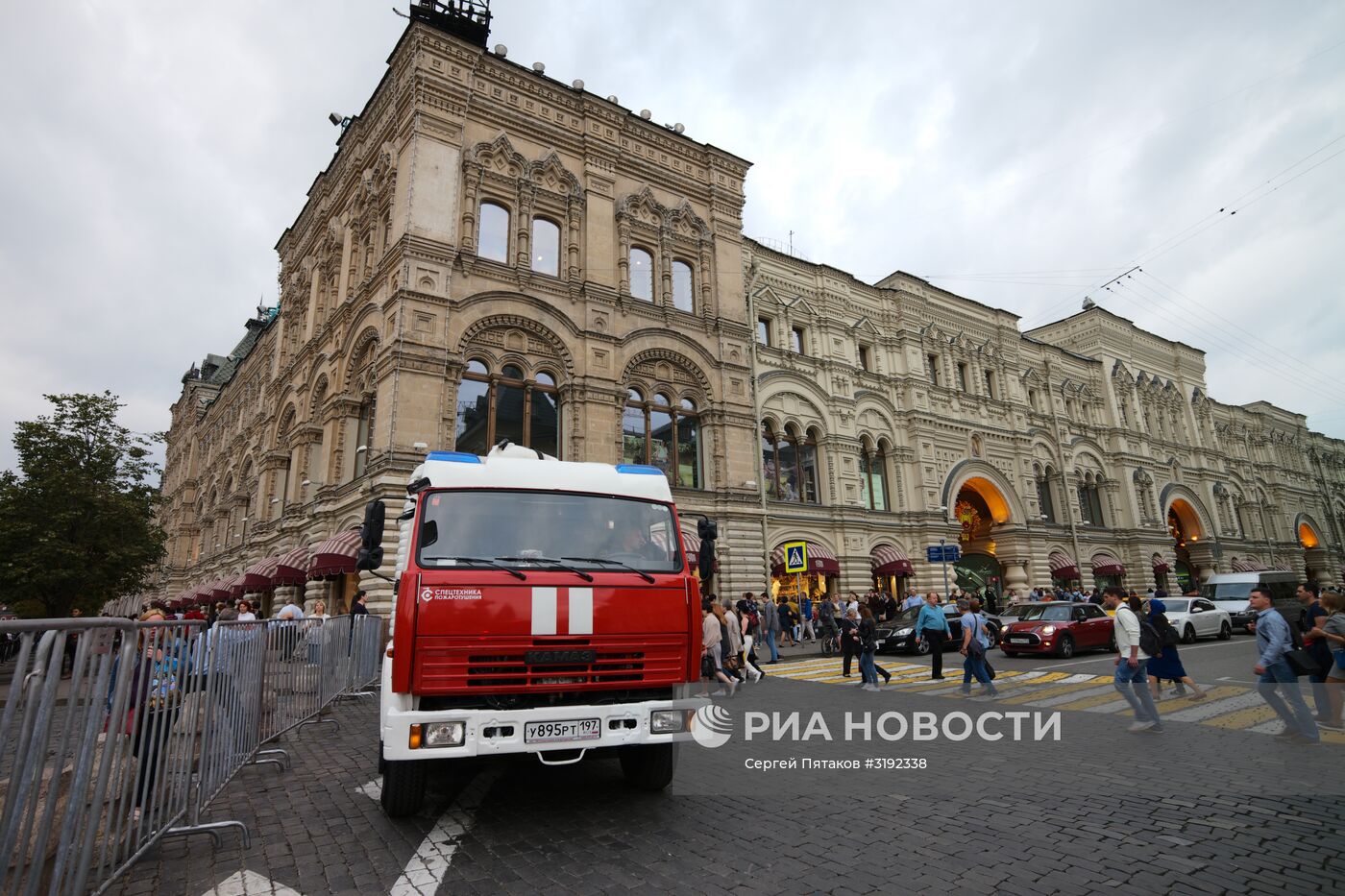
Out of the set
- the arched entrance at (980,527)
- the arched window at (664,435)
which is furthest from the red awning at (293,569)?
the arched entrance at (980,527)

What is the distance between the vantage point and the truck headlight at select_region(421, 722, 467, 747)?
15.5ft

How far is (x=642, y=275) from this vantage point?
24.6 metres

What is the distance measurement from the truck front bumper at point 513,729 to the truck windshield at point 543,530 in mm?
1142

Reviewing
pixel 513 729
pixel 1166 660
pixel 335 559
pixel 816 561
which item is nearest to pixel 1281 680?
pixel 1166 660

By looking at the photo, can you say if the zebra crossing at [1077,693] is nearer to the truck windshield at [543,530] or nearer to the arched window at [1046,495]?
the truck windshield at [543,530]

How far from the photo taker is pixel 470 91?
21.6 meters

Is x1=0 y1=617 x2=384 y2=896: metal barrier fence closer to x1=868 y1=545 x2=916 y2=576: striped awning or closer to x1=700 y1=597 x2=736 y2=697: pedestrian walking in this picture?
x1=700 y1=597 x2=736 y2=697: pedestrian walking

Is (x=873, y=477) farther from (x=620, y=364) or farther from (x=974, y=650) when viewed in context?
(x=974, y=650)

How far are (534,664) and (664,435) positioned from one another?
18.5 m

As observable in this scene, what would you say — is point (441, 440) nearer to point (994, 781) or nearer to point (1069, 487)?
point (994, 781)

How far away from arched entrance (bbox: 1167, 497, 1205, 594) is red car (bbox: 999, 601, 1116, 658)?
1413 inches

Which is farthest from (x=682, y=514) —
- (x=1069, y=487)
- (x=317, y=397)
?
(x=1069, y=487)

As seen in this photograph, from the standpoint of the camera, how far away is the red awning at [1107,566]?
3731 centimetres

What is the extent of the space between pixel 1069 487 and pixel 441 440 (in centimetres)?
3510
